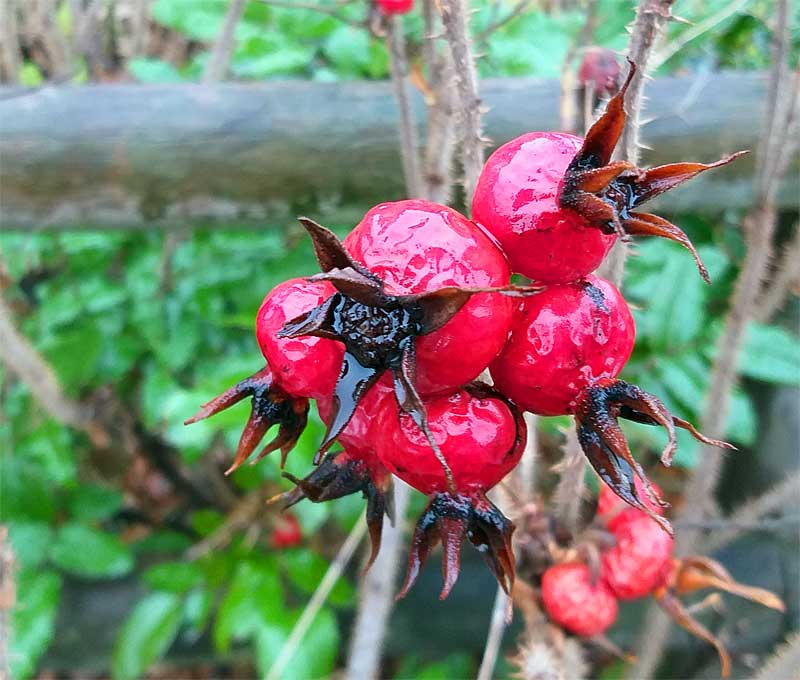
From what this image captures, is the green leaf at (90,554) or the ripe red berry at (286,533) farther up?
the green leaf at (90,554)

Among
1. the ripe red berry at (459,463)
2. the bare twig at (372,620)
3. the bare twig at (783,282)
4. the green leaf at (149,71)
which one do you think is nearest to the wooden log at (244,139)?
the bare twig at (783,282)

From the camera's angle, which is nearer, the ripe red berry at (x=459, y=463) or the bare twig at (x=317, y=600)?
the ripe red berry at (x=459, y=463)

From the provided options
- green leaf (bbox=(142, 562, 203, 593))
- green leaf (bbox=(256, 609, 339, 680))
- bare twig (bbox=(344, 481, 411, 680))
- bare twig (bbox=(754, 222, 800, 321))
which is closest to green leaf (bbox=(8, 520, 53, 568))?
Result: green leaf (bbox=(142, 562, 203, 593))

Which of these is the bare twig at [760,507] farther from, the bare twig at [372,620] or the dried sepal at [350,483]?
the dried sepal at [350,483]

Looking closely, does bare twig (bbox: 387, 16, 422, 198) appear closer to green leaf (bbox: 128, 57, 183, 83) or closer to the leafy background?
the leafy background

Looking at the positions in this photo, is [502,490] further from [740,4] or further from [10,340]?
[10,340]

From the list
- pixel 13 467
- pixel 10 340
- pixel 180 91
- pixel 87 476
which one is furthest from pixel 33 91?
pixel 87 476

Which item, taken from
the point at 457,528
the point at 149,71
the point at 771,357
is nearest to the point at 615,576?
the point at 457,528

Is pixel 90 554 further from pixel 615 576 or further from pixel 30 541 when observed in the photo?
pixel 615 576
